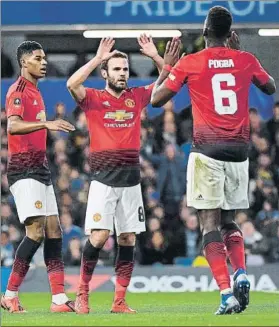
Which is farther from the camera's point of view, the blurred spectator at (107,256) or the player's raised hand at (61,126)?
the blurred spectator at (107,256)

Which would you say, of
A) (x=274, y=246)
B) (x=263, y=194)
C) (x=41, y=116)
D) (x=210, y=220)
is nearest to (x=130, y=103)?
(x=41, y=116)

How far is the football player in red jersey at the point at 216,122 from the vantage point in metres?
9.91

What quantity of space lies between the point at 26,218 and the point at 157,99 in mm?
1816

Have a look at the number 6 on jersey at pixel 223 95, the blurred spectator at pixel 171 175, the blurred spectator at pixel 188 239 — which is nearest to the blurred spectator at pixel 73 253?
the blurred spectator at pixel 188 239

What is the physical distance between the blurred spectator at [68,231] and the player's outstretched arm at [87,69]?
687cm

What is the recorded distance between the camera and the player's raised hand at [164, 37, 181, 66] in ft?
33.8

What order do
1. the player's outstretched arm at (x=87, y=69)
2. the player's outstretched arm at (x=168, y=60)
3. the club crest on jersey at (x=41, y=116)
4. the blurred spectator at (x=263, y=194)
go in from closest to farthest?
the player's outstretched arm at (x=168, y=60) < the player's outstretched arm at (x=87, y=69) < the club crest on jersey at (x=41, y=116) < the blurred spectator at (x=263, y=194)

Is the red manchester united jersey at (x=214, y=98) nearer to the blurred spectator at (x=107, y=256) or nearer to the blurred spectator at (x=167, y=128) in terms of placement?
the blurred spectator at (x=107, y=256)

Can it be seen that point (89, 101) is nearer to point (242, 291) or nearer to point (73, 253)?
point (242, 291)

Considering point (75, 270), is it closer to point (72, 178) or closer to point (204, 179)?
Result: point (72, 178)

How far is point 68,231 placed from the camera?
17.5 m

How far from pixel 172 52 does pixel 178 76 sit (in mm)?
472

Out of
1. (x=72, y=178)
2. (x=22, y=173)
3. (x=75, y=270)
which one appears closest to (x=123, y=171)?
(x=22, y=173)

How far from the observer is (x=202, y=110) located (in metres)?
9.96
